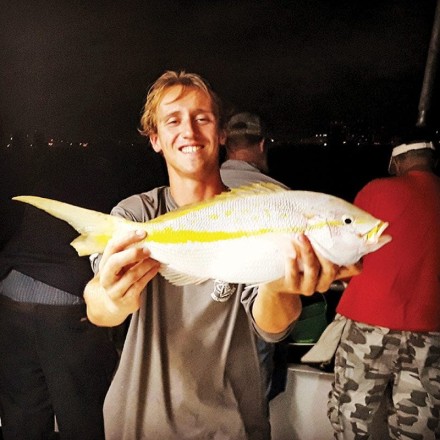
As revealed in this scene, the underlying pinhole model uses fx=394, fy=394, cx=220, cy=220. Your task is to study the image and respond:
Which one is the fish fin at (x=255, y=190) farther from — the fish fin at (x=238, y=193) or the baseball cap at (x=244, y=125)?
the baseball cap at (x=244, y=125)

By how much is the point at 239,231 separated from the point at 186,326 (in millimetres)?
330

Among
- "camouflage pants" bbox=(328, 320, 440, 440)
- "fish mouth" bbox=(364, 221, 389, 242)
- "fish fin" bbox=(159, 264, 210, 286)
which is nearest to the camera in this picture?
"fish mouth" bbox=(364, 221, 389, 242)

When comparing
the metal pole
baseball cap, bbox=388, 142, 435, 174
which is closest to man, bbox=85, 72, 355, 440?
baseball cap, bbox=388, 142, 435, 174

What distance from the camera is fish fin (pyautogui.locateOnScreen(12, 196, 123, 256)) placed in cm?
81

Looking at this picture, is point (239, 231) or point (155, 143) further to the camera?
point (155, 143)

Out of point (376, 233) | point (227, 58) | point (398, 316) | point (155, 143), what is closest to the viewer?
point (376, 233)

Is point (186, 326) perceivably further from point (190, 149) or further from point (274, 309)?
point (190, 149)

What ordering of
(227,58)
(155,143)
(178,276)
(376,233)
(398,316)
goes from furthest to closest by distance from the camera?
(227,58), (398,316), (155,143), (178,276), (376,233)

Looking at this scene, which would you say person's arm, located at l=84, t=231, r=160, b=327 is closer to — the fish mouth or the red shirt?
the fish mouth

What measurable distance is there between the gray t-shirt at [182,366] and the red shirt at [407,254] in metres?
0.38

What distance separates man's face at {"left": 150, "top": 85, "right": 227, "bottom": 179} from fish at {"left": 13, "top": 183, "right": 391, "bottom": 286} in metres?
0.13

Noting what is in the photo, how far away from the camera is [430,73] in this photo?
3.72 ft

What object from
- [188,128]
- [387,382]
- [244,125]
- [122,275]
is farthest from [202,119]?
[387,382]

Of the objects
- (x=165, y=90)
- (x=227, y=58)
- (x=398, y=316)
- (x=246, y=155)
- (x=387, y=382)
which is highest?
(x=227, y=58)
